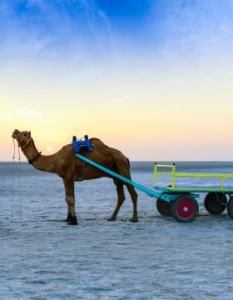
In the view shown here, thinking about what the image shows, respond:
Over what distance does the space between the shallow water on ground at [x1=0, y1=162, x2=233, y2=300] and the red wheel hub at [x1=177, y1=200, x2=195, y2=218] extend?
0.82ft

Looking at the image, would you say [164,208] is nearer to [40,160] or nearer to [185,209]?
[185,209]

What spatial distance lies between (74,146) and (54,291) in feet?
15.2

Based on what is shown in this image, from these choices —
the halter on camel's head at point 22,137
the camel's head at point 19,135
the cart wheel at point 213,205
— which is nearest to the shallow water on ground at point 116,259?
the cart wheel at point 213,205

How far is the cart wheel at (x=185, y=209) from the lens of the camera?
842 centimetres

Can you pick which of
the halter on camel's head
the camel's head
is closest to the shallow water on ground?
the halter on camel's head

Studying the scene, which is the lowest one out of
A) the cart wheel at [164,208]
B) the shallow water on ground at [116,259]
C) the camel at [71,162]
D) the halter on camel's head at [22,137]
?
the shallow water on ground at [116,259]

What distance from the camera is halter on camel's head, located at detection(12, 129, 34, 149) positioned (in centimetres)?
840

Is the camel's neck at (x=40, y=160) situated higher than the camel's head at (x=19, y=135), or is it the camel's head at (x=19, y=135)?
the camel's head at (x=19, y=135)

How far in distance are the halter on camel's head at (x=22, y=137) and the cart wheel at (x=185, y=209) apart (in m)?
3.81

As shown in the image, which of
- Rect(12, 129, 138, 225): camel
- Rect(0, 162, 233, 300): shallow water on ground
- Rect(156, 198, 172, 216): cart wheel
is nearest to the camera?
Rect(0, 162, 233, 300): shallow water on ground

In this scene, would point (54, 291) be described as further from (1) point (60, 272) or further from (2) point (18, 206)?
(2) point (18, 206)

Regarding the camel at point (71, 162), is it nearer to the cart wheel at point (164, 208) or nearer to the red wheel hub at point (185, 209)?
the red wheel hub at point (185, 209)

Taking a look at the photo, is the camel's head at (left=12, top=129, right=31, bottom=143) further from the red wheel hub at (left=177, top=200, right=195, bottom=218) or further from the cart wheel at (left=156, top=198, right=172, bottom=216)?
the red wheel hub at (left=177, top=200, right=195, bottom=218)

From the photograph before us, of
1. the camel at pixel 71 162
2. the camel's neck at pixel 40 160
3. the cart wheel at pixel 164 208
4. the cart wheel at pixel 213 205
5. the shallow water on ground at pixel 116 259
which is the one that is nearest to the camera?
the shallow water on ground at pixel 116 259
